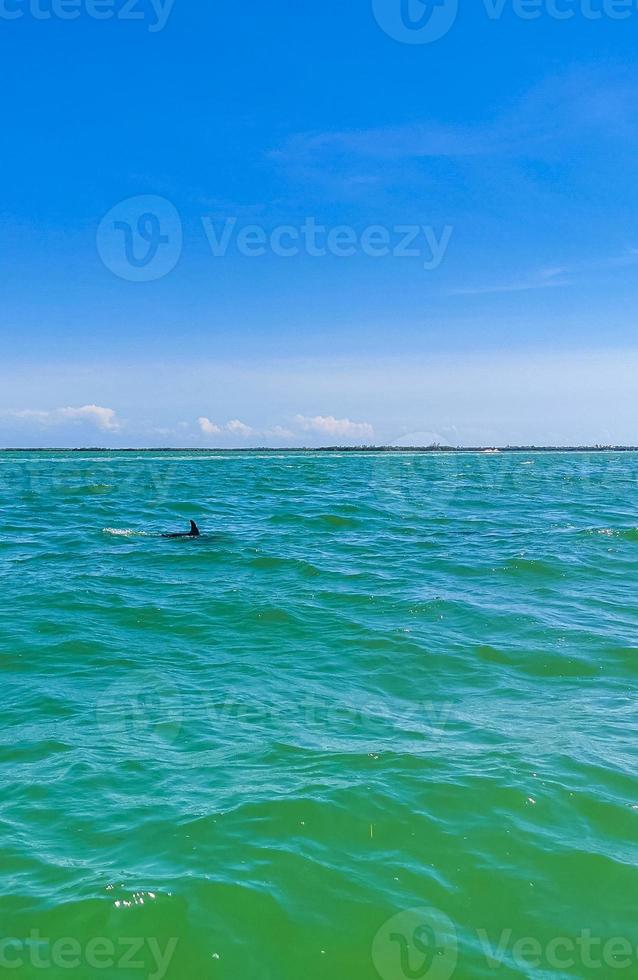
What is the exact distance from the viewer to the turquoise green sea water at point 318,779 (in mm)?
4953

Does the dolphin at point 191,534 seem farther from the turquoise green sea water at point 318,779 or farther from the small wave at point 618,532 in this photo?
the small wave at point 618,532

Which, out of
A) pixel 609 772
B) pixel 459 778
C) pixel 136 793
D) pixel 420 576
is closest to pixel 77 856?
pixel 136 793

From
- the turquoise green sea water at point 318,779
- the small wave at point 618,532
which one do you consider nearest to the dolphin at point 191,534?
the turquoise green sea water at point 318,779

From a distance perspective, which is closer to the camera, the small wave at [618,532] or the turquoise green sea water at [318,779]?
the turquoise green sea water at [318,779]

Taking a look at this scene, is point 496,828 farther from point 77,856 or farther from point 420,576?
point 420,576

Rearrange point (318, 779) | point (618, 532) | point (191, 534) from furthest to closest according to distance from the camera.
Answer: point (618, 532) < point (191, 534) < point (318, 779)

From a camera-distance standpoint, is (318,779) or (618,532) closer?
(318,779)

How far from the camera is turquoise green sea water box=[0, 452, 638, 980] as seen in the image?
495 cm

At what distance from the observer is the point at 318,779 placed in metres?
7.01

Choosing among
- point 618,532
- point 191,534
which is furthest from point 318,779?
point 618,532

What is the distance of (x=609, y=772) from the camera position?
710 cm

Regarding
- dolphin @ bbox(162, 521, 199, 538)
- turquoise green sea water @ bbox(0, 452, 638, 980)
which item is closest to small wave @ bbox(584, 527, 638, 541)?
turquoise green sea water @ bbox(0, 452, 638, 980)

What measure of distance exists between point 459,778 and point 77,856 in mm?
3896

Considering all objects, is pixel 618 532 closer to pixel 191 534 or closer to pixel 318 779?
pixel 191 534
